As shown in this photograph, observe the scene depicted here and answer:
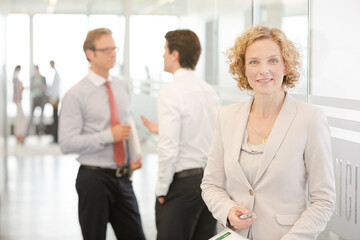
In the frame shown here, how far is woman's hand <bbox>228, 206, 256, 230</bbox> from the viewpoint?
227 cm

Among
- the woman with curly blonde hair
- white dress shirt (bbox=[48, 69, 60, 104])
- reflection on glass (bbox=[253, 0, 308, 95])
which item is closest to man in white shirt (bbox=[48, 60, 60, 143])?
white dress shirt (bbox=[48, 69, 60, 104])

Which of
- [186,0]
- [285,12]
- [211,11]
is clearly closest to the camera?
[285,12]

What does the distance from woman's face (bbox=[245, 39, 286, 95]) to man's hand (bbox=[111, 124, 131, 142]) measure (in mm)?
1786

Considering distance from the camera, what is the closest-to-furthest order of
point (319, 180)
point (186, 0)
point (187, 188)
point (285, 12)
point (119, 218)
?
point (319, 180) < point (187, 188) < point (285, 12) < point (119, 218) < point (186, 0)

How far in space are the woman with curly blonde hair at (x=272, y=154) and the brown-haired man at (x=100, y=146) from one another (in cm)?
161

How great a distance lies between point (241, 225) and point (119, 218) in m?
2.01

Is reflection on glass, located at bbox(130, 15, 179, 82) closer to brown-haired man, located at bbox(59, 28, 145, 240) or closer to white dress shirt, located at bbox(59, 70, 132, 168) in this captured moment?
brown-haired man, located at bbox(59, 28, 145, 240)

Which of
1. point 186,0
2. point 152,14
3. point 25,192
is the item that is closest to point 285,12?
point 186,0

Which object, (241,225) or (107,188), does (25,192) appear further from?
(241,225)

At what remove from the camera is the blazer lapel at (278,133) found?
2.26 metres

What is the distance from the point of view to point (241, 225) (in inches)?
89.8

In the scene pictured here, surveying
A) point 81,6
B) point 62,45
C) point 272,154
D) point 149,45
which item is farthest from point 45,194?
point 272,154

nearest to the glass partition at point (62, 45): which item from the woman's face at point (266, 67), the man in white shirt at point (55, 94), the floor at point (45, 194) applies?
the man in white shirt at point (55, 94)

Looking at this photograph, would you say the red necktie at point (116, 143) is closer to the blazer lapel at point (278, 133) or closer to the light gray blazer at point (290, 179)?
the light gray blazer at point (290, 179)
